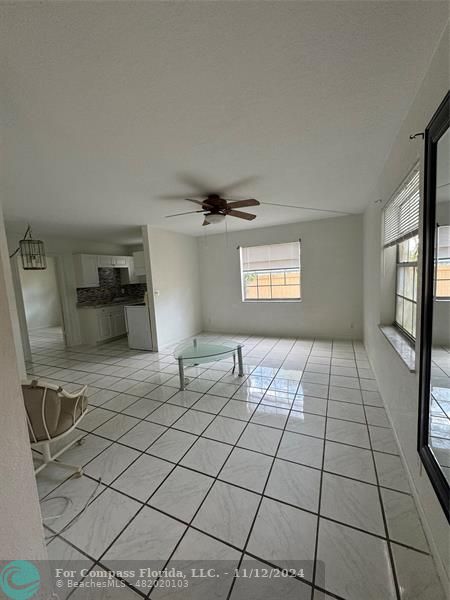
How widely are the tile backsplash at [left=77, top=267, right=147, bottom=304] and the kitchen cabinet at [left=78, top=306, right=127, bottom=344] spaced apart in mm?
500

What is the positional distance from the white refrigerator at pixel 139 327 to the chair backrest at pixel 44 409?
3.02 metres

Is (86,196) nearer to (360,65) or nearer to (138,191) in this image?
(138,191)

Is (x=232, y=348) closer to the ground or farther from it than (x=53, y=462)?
farther from it

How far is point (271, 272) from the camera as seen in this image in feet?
17.5

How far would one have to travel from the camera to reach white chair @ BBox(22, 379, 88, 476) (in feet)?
5.39

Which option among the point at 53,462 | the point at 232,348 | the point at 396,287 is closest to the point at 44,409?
the point at 53,462

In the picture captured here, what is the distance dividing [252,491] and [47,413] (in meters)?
1.51

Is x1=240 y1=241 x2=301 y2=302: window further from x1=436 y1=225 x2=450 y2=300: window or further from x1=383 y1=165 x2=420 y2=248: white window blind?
x1=436 y1=225 x2=450 y2=300: window

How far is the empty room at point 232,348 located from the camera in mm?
1003

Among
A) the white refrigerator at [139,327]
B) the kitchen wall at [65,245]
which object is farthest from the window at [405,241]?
the kitchen wall at [65,245]

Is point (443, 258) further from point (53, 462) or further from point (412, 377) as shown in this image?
point (53, 462)

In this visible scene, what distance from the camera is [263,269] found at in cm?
540

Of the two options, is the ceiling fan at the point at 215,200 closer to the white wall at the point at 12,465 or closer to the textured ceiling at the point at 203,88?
the textured ceiling at the point at 203,88

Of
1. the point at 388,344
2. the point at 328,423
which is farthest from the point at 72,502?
the point at 388,344
